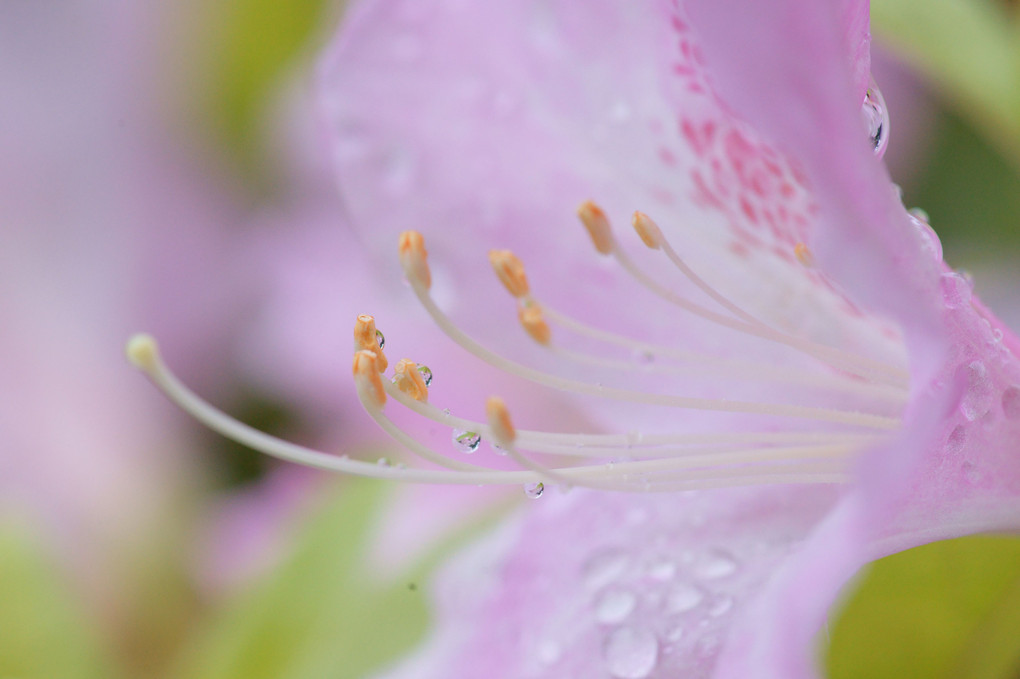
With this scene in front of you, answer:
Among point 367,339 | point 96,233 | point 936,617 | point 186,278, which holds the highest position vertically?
point 96,233

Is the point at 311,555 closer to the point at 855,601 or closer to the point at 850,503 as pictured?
the point at 855,601

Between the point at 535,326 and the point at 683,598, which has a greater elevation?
the point at 535,326

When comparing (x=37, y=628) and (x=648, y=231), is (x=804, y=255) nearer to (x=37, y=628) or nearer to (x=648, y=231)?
(x=648, y=231)

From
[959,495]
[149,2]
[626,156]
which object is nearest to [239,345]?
[149,2]

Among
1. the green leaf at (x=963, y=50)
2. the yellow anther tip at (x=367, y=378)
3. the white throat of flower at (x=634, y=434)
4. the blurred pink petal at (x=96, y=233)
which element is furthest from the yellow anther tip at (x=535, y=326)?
the blurred pink petal at (x=96, y=233)

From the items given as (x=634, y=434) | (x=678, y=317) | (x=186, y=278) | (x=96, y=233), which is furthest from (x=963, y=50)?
(x=96, y=233)

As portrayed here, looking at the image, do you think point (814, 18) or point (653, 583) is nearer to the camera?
point (814, 18)
